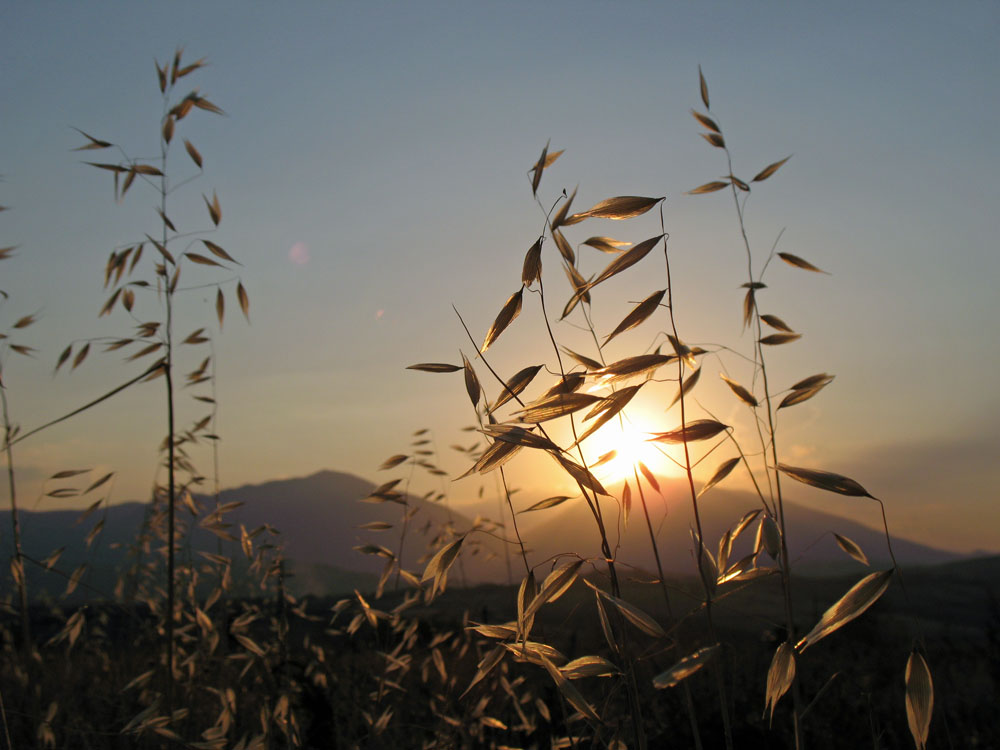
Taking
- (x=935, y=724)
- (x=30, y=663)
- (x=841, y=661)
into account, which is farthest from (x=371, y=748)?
(x=841, y=661)

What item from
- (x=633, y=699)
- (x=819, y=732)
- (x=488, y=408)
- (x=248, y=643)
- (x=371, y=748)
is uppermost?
(x=488, y=408)

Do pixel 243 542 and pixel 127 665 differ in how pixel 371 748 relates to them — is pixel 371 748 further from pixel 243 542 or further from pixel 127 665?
pixel 127 665

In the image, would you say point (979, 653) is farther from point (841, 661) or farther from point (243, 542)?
point (243, 542)

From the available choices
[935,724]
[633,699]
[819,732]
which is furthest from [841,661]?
[633,699]

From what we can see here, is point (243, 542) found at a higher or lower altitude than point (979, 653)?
higher

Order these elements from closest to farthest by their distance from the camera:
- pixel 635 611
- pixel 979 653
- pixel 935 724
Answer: pixel 635 611, pixel 935 724, pixel 979 653

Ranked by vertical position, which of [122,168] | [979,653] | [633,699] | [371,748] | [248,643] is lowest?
[979,653]

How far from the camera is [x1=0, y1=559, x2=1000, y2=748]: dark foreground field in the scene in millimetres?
2180

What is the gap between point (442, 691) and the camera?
371 cm

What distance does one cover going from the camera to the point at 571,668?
1190mm

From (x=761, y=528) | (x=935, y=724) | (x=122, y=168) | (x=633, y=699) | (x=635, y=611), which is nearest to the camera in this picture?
(x=635, y=611)

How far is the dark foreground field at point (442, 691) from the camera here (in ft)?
7.15

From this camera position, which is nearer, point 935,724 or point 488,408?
point 488,408

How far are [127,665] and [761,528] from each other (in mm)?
5999
